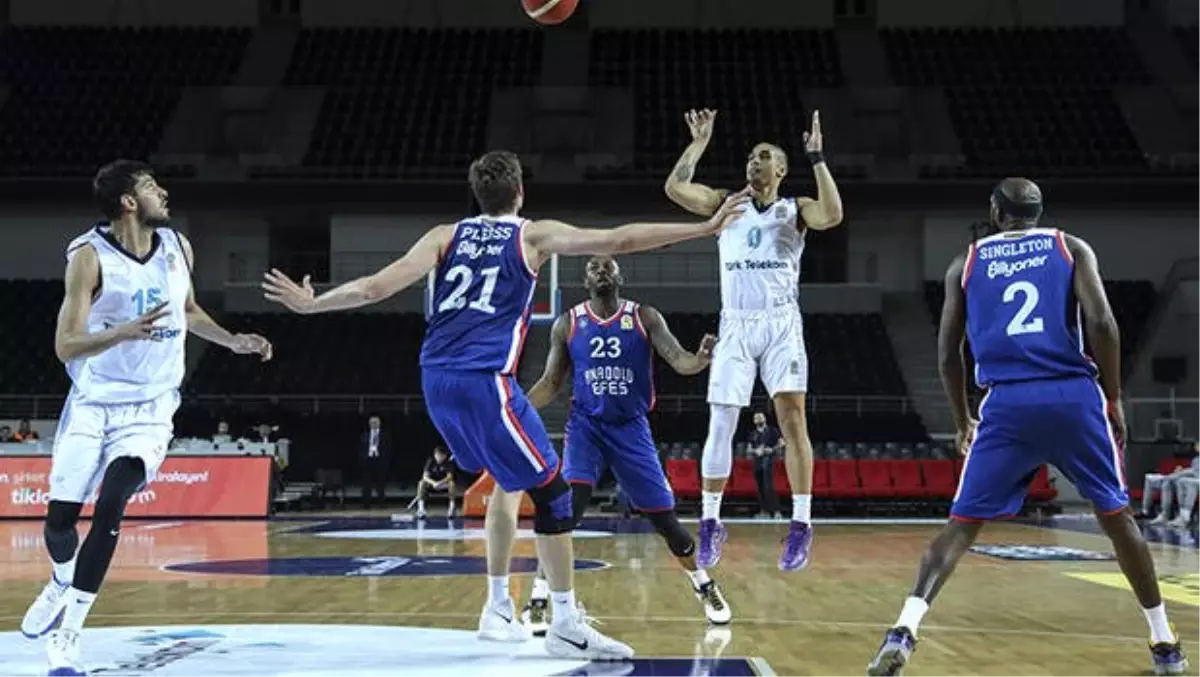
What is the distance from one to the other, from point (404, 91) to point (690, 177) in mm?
23026

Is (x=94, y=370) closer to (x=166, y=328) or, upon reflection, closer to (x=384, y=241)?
(x=166, y=328)

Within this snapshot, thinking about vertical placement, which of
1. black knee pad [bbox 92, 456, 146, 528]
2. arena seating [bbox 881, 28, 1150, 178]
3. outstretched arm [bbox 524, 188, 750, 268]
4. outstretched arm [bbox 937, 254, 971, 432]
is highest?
arena seating [bbox 881, 28, 1150, 178]

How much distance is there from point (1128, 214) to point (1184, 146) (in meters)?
1.78

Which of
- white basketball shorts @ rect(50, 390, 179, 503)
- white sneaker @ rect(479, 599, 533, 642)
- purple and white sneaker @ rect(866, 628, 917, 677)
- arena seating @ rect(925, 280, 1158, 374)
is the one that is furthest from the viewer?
arena seating @ rect(925, 280, 1158, 374)

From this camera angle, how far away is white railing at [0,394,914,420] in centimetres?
2197

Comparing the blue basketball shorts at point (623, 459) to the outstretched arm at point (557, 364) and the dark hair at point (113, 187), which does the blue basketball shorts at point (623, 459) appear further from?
the dark hair at point (113, 187)

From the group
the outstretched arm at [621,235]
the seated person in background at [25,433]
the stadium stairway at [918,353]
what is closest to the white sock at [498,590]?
the outstretched arm at [621,235]

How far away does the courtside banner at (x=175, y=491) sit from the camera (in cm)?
1669

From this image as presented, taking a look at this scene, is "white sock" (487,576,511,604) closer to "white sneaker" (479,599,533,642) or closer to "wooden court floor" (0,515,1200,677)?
"white sneaker" (479,599,533,642)

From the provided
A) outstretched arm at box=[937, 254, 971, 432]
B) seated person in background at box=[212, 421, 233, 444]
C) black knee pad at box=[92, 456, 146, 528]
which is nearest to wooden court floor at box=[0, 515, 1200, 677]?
black knee pad at box=[92, 456, 146, 528]

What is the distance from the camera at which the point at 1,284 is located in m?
25.2

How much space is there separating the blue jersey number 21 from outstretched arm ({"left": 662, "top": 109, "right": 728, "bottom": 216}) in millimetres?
2661

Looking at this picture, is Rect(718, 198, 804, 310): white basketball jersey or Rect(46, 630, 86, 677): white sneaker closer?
Rect(46, 630, 86, 677): white sneaker

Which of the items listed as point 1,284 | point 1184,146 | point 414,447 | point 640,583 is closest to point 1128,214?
point 1184,146
